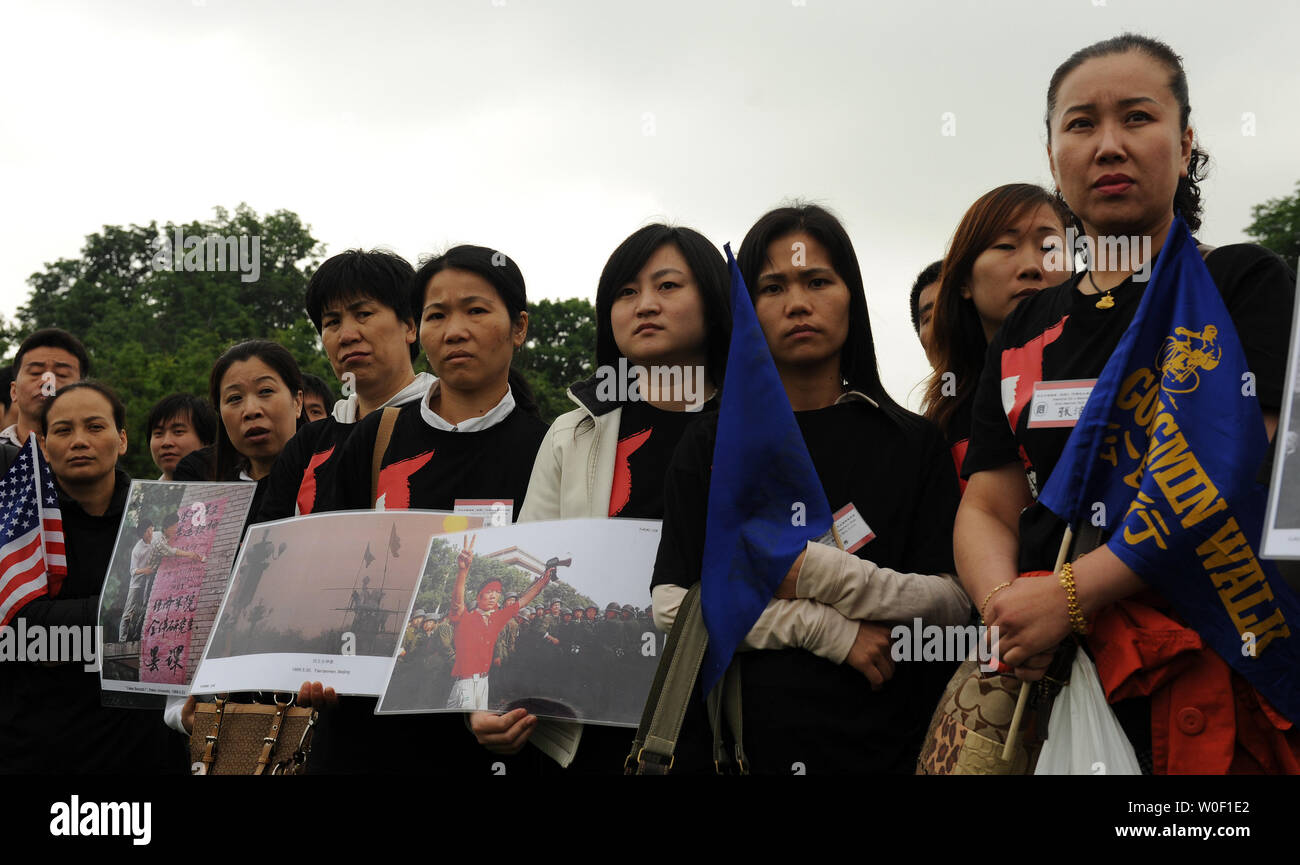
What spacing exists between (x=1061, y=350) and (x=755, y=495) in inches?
32.8

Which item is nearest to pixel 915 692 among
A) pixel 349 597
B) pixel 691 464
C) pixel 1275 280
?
pixel 691 464

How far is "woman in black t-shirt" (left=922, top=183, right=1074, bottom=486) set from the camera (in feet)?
13.8

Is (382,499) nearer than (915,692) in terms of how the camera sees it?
No

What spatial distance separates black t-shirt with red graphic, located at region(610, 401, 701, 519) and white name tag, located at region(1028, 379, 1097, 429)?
113 cm

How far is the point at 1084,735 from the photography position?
260 cm

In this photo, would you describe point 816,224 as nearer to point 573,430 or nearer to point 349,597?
point 573,430

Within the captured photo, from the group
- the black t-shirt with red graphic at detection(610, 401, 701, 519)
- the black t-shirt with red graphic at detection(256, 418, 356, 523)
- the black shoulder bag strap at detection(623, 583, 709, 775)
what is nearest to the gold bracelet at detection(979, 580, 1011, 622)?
the black shoulder bag strap at detection(623, 583, 709, 775)

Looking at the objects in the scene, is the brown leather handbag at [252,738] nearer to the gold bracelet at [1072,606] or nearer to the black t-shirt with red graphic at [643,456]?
the black t-shirt with red graphic at [643,456]

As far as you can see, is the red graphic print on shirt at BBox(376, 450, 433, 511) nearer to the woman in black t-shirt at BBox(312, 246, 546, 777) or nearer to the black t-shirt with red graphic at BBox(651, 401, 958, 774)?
the woman in black t-shirt at BBox(312, 246, 546, 777)

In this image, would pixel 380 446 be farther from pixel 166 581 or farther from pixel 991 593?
pixel 991 593

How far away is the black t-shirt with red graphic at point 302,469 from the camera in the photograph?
4852mm

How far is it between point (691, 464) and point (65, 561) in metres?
3.63

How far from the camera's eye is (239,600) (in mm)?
4152
